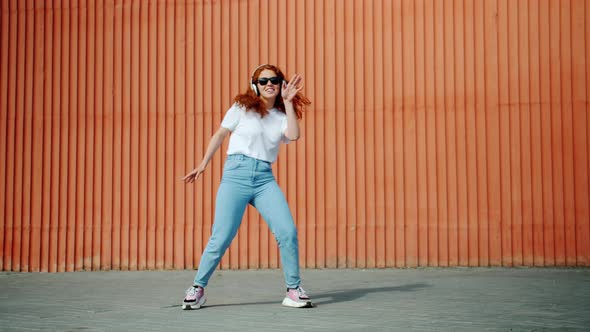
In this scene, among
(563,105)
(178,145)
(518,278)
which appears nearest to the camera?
(518,278)

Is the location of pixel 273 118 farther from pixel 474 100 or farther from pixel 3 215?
pixel 3 215

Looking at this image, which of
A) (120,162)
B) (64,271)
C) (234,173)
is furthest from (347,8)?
(64,271)

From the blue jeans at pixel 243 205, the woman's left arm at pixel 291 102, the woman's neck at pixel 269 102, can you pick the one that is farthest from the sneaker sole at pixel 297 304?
the woman's neck at pixel 269 102

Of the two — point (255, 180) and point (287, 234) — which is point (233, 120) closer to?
point (255, 180)

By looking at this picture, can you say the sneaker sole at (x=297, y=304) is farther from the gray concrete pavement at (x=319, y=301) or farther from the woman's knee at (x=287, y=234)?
the woman's knee at (x=287, y=234)

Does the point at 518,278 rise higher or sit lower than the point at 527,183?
lower

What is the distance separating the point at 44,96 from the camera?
9.98m

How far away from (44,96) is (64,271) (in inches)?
84.0

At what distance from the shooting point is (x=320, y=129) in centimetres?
954

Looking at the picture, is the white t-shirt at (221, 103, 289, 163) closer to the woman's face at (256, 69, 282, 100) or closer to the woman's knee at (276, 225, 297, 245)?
the woman's face at (256, 69, 282, 100)

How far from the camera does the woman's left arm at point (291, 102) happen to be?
245 inches

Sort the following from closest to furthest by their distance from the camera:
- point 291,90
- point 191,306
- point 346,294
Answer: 1. point 291,90
2. point 191,306
3. point 346,294

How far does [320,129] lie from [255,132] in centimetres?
319

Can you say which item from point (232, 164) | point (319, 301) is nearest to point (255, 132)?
point (232, 164)
